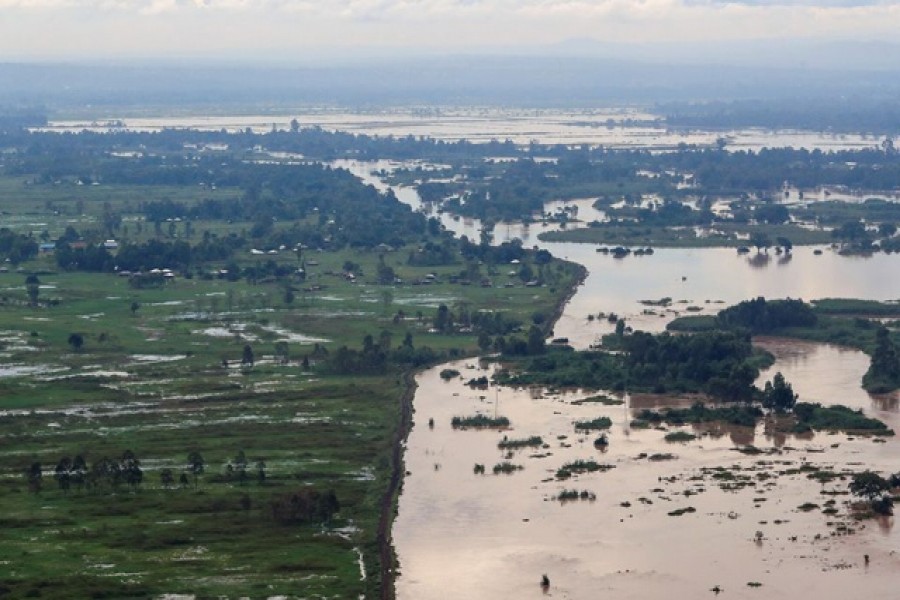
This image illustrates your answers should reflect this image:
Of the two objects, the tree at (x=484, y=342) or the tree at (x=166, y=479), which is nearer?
the tree at (x=166, y=479)

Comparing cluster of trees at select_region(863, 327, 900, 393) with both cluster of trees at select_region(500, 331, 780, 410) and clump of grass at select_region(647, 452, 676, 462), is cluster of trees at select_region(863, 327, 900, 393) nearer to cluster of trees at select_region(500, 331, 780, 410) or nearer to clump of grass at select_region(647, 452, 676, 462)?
cluster of trees at select_region(500, 331, 780, 410)

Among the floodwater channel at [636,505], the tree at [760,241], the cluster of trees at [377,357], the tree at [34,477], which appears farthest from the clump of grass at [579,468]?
the tree at [760,241]

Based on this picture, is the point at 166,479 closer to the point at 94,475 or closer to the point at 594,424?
the point at 94,475

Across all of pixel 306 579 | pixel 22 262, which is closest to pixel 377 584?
pixel 306 579

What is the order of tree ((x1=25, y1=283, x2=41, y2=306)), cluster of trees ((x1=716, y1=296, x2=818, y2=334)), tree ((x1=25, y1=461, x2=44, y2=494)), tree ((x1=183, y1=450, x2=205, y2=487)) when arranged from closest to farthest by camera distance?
tree ((x1=25, y1=461, x2=44, y2=494)), tree ((x1=183, y1=450, x2=205, y2=487)), cluster of trees ((x1=716, y1=296, x2=818, y2=334)), tree ((x1=25, y1=283, x2=41, y2=306))

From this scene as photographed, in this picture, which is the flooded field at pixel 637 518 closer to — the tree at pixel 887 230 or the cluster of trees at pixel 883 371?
the cluster of trees at pixel 883 371

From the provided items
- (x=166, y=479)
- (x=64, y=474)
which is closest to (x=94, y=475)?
(x=64, y=474)

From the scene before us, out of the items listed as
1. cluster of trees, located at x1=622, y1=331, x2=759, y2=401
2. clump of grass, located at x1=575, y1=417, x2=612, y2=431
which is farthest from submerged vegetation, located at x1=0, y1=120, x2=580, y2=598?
cluster of trees, located at x1=622, y1=331, x2=759, y2=401
